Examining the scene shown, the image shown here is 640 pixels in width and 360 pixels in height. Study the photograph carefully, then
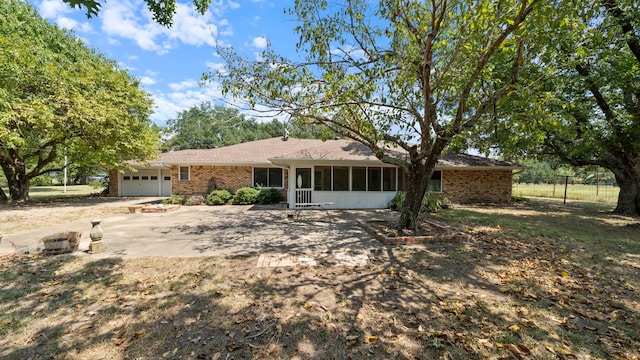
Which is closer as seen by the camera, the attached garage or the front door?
the front door

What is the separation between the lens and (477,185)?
52.4 ft

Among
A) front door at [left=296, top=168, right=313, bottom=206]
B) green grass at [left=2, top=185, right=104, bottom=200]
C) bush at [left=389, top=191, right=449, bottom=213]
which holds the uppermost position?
front door at [left=296, top=168, right=313, bottom=206]

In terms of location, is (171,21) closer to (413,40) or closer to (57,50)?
(413,40)

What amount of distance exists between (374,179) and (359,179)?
0.79m

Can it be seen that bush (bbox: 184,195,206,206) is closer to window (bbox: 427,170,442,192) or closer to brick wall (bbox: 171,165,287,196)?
brick wall (bbox: 171,165,287,196)

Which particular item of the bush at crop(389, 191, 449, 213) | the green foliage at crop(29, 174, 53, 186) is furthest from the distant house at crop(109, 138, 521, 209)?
the green foliage at crop(29, 174, 53, 186)

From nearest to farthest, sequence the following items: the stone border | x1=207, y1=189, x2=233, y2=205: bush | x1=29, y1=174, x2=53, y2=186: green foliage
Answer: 1. the stone border
2. x1=207, y1=189, x2=233, y2=205: bush
3. x1=29, y1=174, x2=53, y2=186: green foliage

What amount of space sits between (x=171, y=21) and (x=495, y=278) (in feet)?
20.4

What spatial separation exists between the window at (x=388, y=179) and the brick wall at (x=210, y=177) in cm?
593

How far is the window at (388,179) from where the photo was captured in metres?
13.8

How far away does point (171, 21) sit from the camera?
3596mm

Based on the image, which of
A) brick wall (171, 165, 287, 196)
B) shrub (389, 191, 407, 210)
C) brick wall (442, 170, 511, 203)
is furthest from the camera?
brick wall (171, 165, 287, 196)

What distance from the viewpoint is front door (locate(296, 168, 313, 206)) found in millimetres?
13086

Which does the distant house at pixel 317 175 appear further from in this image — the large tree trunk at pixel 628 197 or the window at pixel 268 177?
the large tree trunk at pixel 628 197
